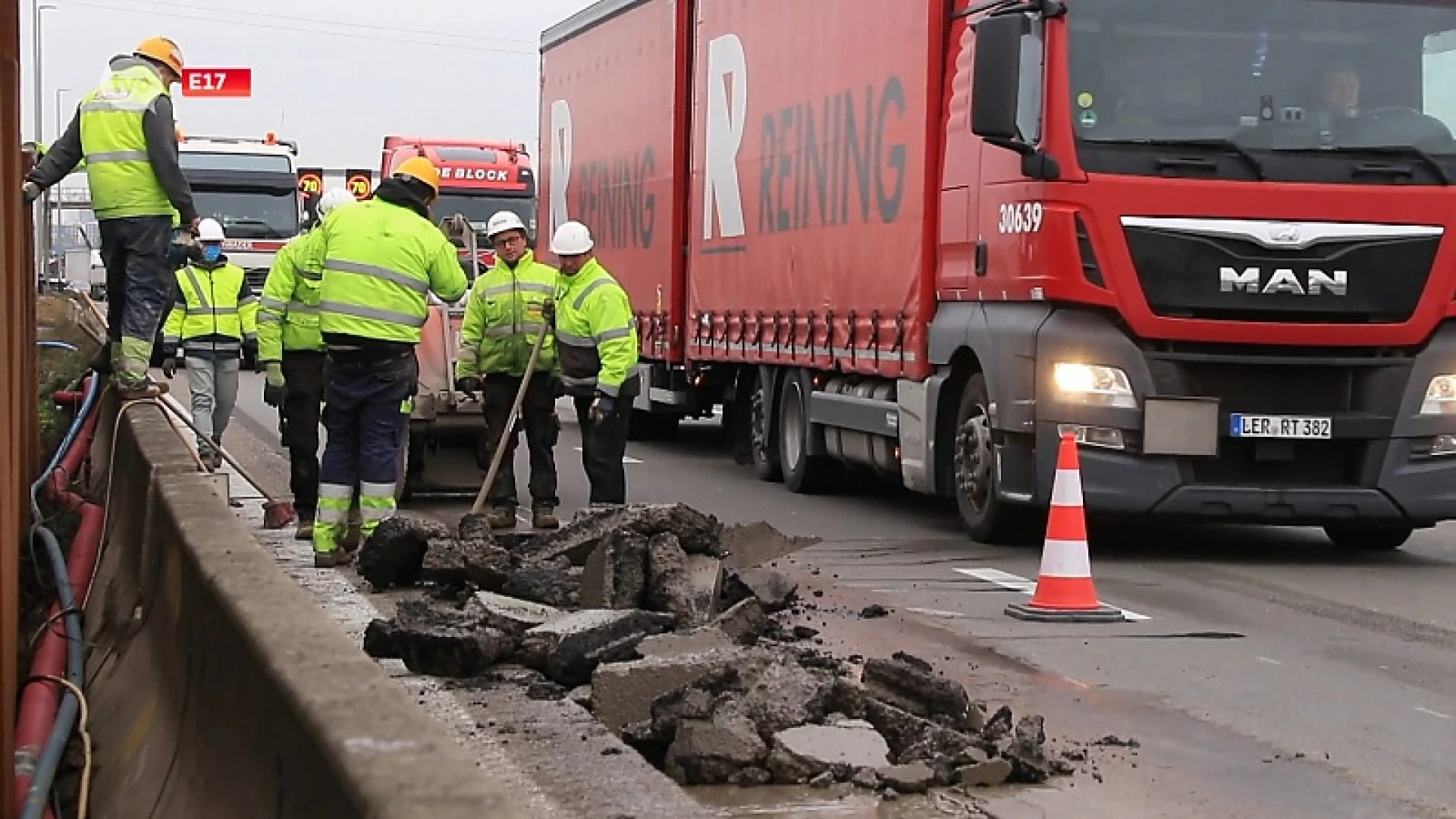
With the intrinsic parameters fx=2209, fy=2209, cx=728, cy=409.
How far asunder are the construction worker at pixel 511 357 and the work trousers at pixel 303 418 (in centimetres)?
137

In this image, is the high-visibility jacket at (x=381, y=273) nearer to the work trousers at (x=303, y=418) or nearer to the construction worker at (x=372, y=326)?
the construction worker at (x=372, y=326)

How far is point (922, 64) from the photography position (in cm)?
1316

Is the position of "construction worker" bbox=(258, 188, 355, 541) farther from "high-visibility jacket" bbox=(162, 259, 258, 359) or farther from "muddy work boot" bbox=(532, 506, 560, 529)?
"high-visibility jacket" bbox=(162, 259, 258, 359)

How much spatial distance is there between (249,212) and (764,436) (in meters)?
21.4

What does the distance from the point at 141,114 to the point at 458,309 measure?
171 inches

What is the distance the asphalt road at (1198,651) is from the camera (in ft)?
20.6

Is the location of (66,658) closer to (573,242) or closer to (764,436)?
(573,242)

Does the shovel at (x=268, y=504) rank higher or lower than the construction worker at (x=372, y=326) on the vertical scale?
lower

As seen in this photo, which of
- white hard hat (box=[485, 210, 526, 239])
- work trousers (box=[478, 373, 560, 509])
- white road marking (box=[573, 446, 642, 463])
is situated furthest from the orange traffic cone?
white road marking (box=[573, 446, 642, 463])

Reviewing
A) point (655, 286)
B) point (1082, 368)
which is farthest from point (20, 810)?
point (655, 286)

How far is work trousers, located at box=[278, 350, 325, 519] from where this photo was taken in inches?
460

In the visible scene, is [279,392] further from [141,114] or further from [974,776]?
[974,776]

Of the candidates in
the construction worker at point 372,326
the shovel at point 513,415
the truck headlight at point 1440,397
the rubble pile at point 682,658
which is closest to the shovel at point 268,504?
the shovel at point 513,415

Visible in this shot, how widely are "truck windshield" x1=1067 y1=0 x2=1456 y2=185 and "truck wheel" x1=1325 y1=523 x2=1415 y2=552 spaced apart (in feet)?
7.22
